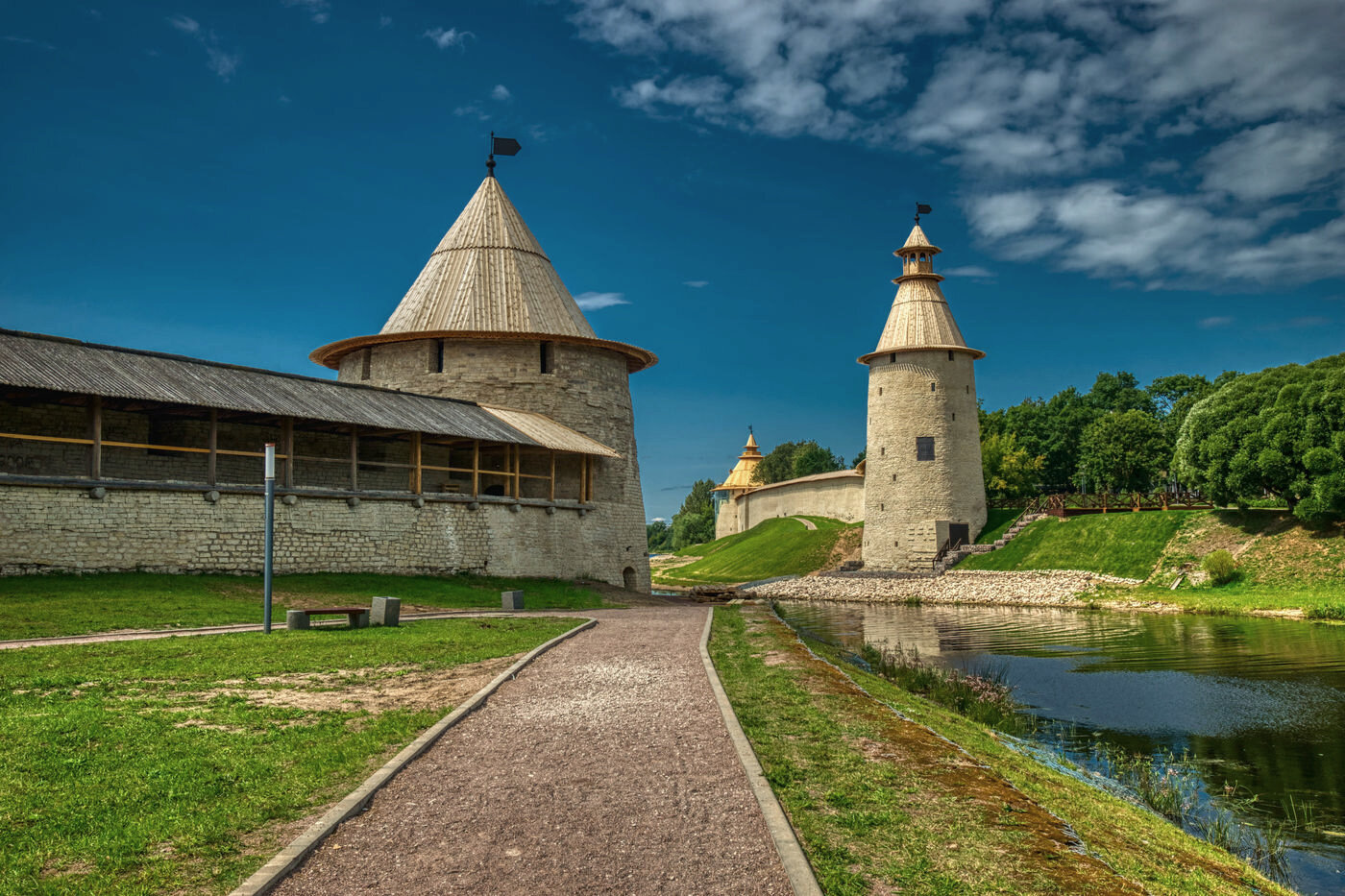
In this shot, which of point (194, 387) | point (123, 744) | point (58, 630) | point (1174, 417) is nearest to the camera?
point (123, 744)

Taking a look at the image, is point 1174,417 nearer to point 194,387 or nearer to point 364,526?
point 364,526

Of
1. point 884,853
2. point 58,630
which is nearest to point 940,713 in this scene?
point 884,853

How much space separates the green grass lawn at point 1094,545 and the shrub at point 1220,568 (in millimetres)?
2989

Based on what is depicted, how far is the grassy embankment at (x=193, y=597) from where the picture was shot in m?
16.3

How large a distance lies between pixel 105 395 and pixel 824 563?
39.0 meters

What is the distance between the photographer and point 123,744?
25.1 feet

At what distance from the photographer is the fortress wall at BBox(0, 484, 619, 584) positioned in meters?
20.4

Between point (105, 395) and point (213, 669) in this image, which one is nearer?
point (213, 669)

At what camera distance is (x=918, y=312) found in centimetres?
4703

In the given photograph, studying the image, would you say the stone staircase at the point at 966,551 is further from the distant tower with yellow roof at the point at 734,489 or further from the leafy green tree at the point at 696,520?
the leafy green tree at the point at 696,520

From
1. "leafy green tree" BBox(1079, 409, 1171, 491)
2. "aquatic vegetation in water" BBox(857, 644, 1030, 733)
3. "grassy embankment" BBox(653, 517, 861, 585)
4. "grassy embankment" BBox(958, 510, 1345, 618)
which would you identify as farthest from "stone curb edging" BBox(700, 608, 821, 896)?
"leafy green tree" BBox(1079, 409, 1171, 491)

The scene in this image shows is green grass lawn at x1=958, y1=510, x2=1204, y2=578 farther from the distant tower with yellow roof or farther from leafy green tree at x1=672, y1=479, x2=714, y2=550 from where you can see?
leafy green tree at x1=672, y1=479, x2=714, y2=550

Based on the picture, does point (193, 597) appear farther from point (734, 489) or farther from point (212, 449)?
point (734, 489)

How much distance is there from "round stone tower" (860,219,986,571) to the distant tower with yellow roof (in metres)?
32.4
